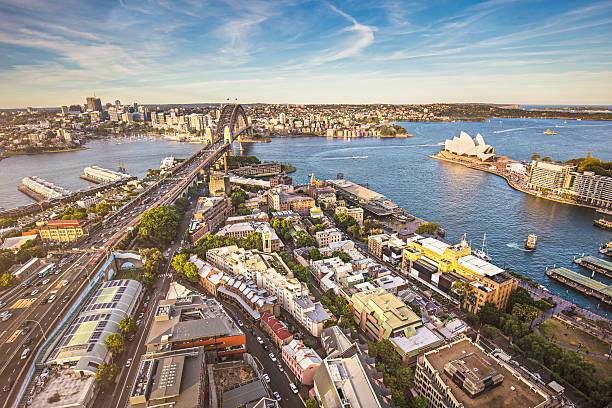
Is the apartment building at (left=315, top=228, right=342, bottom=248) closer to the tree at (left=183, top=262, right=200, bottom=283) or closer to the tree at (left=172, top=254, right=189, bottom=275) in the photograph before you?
the tree at (left=183, top=262, right=200, bottom=283)

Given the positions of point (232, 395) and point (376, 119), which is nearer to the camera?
point (232, 395)

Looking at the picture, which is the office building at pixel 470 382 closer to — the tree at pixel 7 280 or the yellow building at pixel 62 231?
the tree at pixel 7 280

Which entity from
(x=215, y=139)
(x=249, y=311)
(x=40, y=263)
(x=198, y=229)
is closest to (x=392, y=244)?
(x=249, y=311)

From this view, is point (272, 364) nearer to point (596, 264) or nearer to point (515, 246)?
point (515, 246)

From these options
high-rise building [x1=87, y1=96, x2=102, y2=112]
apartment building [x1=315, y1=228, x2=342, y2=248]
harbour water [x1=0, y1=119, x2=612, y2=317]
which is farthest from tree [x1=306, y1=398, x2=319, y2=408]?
high-rise building [x1=87, y1=96, x2=102, y2=112]

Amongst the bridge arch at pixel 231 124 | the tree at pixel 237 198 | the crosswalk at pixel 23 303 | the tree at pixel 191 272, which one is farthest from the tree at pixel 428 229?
the bridge arch at pixel 231 124

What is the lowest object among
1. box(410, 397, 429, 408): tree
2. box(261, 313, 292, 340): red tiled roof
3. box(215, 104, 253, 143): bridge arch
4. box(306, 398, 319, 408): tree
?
box(410, 397, 429, 408): tree

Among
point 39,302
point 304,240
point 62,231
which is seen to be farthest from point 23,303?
point 304,240

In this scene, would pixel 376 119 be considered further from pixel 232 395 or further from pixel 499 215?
pixel 232 395
